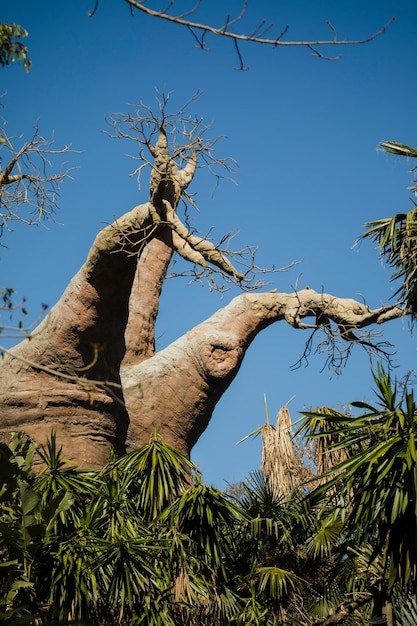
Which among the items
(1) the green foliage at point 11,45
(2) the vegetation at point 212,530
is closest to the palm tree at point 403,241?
(2) the vegetation at point 212,530

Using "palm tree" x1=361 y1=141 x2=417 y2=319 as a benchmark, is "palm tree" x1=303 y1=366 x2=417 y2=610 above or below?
below

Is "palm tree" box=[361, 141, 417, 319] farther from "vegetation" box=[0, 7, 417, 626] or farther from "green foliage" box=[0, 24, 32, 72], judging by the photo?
"green foliage" box=[0, 24, 32, 72]

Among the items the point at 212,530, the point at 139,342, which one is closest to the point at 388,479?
the point at 212,530

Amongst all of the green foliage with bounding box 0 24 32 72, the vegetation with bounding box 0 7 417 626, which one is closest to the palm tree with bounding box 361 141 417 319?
the vegetation with bounding box 0 7 417 626

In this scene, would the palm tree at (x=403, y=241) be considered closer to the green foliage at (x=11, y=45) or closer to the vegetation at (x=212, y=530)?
the vegetation at (x=212, y=530)

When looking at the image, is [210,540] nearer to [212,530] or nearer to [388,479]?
[212,530]

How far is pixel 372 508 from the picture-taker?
694 centimetres

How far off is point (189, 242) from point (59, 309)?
2.16 meters

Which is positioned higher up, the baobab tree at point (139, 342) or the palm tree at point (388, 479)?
the baobab tree at point (139, 342)

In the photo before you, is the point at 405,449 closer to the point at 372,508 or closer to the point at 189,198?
the point at 372,508

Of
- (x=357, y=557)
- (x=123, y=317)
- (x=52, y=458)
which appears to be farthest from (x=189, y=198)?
(x=357, y=557)

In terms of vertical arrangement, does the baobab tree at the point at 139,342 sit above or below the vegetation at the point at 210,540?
above

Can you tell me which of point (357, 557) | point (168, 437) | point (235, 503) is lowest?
point (357, 557)

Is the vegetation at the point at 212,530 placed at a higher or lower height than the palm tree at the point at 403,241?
lower
